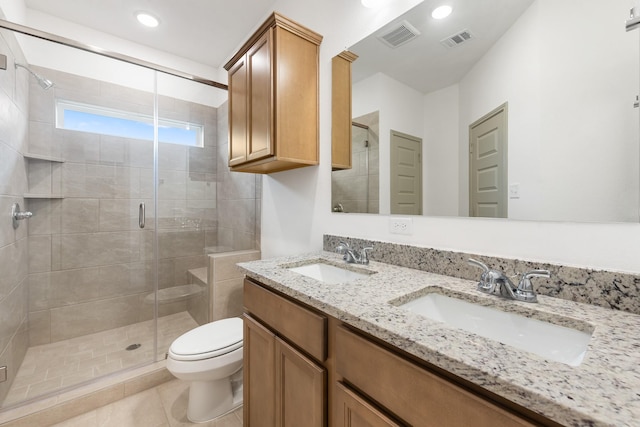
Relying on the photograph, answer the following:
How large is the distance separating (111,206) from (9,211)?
71 centimetres

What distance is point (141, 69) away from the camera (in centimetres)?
232

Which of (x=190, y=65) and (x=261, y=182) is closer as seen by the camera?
(x=261, y=182)

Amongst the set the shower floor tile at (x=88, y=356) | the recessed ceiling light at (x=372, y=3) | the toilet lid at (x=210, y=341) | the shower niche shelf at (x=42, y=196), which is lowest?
the shower floor tile at (x=88, y=356)

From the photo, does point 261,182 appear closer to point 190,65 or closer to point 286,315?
point 286,315

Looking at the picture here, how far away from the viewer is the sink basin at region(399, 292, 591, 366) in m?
0.67

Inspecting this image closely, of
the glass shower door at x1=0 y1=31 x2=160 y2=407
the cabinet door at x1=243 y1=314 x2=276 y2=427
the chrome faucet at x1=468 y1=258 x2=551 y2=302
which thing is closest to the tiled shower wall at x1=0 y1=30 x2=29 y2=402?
the glass shower door at x1=0 y1=31 x2=160 y2=407

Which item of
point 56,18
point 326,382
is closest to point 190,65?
point 56,18

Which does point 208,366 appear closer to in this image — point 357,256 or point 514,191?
point 357,256

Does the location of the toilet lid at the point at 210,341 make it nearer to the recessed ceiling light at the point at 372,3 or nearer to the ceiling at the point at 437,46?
the ceiling at the point at 437,46

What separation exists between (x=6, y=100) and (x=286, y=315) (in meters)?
2.17

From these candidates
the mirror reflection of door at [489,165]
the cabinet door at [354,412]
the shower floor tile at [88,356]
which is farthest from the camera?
the shower floor tile at [88,356]

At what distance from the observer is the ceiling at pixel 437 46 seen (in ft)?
3.36

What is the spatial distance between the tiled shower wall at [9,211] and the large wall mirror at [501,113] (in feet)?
6.87

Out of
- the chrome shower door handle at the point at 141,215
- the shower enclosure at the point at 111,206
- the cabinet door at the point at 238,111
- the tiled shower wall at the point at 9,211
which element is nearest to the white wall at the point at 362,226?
the cabinet door at the point at 238,111
